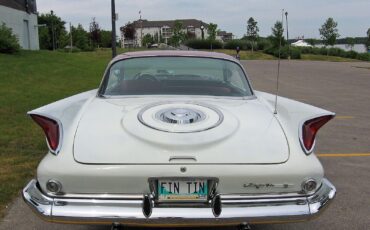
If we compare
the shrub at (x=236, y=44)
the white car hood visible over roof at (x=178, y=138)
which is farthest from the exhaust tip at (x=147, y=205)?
the shrub at (x=236, y=44)

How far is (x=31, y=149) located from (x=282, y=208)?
440cm

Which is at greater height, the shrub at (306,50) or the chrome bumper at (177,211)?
the chrome bumper at (177,211)

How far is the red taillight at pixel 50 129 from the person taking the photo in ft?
11.0

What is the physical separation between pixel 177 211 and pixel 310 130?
1264 mm

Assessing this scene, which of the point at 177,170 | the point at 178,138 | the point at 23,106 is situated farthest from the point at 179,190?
the point at 23,106

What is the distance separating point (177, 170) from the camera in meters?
3.05

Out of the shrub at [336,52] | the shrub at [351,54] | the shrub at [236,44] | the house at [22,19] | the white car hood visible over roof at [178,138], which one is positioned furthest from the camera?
the shrub at [236,44]

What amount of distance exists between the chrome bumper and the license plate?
0.06 metres

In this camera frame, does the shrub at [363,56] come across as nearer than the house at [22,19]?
No

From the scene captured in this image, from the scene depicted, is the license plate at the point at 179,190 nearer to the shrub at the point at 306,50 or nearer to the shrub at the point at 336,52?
the shrub at the point at 336,52

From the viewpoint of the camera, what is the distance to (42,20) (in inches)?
3410

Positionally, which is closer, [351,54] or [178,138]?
[178,138]

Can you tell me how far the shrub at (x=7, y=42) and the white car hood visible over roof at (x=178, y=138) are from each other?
21.0 meters

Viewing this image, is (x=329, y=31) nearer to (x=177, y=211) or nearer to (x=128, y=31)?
(x=128, y=31)
